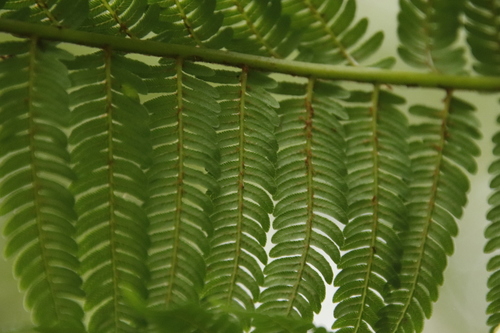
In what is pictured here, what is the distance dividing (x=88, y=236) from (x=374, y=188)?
24.1 inches

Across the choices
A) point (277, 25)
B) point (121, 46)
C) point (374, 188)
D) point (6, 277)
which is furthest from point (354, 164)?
point (6, 277)

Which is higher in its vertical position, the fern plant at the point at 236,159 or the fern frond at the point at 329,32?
the fern frond at the point at 329,32

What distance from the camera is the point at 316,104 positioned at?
1.15m

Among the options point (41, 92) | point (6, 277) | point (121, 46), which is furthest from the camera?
point (6, 277)

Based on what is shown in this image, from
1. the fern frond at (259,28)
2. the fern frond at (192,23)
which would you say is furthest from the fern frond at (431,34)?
the fern frond at (192,23)

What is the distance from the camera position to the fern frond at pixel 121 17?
1087 mm

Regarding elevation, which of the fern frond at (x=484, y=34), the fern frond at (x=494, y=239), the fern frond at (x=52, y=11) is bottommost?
the fern frond at (x=494, y=239)

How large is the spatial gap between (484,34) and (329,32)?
324mm

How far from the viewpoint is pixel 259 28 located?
45.2 inches

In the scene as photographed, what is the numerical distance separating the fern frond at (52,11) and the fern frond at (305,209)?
0.48 meters

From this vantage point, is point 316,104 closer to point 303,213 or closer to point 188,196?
point 303,213

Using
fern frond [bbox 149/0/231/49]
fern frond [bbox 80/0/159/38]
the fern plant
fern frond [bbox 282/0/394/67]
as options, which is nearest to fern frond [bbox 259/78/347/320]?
the fern plant

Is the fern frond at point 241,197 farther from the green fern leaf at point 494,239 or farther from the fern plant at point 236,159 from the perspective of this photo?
the green fern leaf at point 494,239

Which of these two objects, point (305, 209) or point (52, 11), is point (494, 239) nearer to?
point (305, 209)
